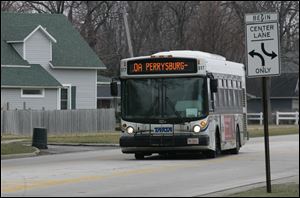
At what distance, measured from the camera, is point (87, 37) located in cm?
6181

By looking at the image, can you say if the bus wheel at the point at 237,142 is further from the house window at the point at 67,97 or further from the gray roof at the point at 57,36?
the house window at the point at 67,97

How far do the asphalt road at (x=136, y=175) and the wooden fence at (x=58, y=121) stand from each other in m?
16.6

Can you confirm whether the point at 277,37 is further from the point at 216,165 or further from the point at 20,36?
the point at 20,36

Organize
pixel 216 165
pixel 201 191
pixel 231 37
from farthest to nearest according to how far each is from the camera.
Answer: pixel 231 37 < pixel 216 165 < pixel 201 191

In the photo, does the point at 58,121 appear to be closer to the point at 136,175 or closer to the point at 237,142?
the point at 237,142

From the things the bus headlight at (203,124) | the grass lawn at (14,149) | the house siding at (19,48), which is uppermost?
Answer: the house siding at (19,48)

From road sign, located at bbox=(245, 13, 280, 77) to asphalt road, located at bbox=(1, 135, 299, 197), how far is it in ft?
8.69

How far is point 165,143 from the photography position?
21281 millimetres

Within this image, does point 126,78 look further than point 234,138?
No

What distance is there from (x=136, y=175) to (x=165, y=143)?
14.4 ft

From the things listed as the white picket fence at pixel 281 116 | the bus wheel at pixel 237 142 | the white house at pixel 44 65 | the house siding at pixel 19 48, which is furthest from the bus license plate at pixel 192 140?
the white picket fence at pixel 281 116

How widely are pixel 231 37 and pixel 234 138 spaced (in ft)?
101

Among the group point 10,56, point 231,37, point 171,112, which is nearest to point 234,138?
point 171,112

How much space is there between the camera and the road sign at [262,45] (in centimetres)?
1251
